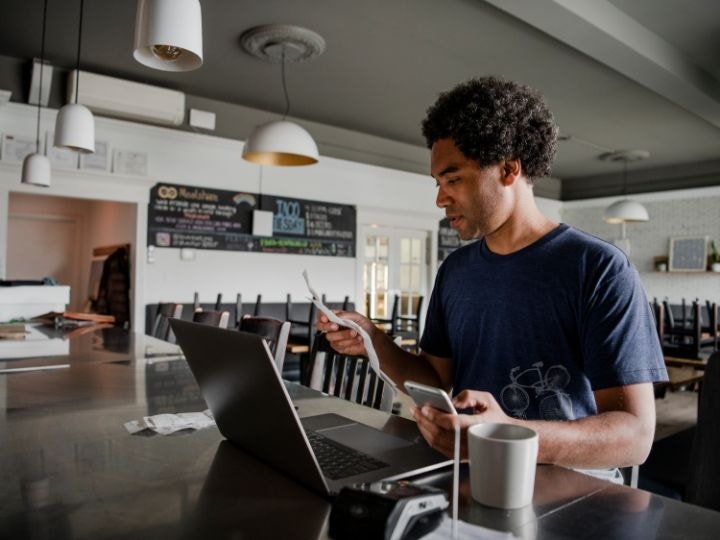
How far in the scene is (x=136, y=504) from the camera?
0.75 metres

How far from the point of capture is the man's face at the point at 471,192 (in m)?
1.29

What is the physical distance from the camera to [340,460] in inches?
35.7

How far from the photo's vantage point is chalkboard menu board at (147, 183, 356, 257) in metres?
5.56

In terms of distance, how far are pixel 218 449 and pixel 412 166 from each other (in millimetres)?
6936

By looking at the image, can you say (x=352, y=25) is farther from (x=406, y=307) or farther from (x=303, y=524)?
(x=406, y=307)

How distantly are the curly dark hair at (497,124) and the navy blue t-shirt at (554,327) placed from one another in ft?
0.67

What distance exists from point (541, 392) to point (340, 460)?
0.56m

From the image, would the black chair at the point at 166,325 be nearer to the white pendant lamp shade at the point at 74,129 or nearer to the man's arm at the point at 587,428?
the white pendant lamp shade at the point at 74,129

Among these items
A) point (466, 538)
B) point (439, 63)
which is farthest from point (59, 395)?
point (439, 63)

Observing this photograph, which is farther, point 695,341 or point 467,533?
point 695,341

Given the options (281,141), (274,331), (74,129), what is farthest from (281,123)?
(274,331)

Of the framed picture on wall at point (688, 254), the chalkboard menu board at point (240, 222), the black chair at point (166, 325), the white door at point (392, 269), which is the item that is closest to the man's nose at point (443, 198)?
the black chair at point (166, 325)

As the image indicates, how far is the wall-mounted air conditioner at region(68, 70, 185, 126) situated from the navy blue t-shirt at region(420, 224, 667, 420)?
451 cm

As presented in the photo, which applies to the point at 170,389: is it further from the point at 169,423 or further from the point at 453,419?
the point at 453,419
